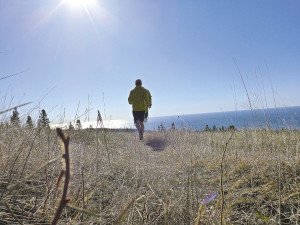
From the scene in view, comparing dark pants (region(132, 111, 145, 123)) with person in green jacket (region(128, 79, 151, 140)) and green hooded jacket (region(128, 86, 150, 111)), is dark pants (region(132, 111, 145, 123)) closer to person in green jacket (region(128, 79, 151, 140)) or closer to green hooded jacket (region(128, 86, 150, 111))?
person in green jacket (region(128, 79, 151, 140))

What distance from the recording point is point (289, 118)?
21.8 feet

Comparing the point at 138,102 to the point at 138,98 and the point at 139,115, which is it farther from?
the point at 139,115

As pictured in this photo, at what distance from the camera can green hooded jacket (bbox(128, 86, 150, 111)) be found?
40.0 feet

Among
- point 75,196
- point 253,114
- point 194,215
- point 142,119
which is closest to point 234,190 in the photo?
point 194,215

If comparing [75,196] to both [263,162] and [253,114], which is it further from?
[253,114]

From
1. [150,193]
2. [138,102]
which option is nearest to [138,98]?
[138,102]

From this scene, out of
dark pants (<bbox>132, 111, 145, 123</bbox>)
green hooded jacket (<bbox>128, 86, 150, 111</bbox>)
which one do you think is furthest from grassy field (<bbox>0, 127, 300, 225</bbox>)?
dark pants (<bbox>132, 111, 145, 123</bbox>)

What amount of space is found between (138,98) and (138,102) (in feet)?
0.44

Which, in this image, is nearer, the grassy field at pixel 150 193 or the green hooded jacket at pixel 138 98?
the grassy field at pixel 150 193

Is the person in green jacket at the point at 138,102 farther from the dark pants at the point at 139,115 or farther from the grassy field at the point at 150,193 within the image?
the grassy field at the point at 150,193

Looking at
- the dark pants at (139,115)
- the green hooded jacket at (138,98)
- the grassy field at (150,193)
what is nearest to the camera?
the grassy field at (150,193)

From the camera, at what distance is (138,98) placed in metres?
12.3

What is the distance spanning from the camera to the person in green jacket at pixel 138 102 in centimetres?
1222

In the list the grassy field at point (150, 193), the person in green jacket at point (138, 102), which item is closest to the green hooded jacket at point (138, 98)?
the person in green jacket at point (138, 102)
